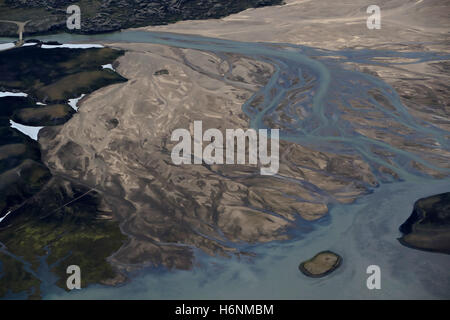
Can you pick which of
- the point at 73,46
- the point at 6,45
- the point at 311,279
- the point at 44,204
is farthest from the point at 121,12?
the point at 311,279

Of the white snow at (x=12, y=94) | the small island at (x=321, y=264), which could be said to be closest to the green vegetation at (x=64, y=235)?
the small island at (x=321, y=264)

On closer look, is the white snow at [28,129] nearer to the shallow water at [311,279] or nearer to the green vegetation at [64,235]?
the green vegetation at [64,235]

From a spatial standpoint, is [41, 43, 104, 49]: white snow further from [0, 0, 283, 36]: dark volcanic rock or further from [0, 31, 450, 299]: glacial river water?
[0, 31, 450, 299]: glacial river water

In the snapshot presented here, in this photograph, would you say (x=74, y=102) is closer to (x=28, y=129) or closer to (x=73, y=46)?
(x=28, y=129)

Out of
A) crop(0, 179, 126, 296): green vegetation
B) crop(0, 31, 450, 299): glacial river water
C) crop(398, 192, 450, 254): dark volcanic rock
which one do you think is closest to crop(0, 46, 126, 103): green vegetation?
crop(0, 179, 126, 296): green vegetation

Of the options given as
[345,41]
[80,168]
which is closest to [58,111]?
[80,168]

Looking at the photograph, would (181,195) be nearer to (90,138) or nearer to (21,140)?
(90,138)
